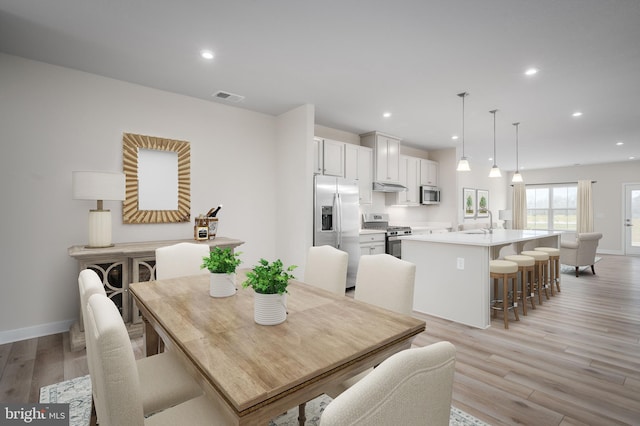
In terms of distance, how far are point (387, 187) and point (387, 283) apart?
411 cm

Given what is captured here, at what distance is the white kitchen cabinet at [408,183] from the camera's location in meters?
6.32

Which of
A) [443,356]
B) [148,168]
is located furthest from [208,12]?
[443,356]

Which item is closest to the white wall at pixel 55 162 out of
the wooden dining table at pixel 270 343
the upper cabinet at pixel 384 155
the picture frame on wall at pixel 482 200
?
the wooden dining table at pixel 270 343

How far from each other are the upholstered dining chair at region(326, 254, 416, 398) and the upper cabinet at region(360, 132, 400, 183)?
150 inches

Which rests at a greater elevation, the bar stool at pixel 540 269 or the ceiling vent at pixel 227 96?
the ceiling vent at pixel 227 96

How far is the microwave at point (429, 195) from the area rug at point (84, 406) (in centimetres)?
534

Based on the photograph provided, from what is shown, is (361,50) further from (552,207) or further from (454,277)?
(552,207)

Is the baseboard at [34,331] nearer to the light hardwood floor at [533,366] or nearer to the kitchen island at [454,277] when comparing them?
the light hardwood floor at [533,366]

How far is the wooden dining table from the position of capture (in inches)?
35.7

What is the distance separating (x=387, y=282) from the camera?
1.87m

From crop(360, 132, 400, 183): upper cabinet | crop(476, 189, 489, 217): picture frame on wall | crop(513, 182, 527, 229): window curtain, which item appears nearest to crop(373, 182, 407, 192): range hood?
crop(360, 132, 400, 183): upper cabinet

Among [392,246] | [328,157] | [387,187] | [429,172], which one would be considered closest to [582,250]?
[429,172]

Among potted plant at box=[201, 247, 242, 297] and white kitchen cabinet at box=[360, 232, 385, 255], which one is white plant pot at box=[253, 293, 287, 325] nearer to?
potted plant at box=[201, 247, 242, 297]

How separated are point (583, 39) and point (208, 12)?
3011 millimetres
